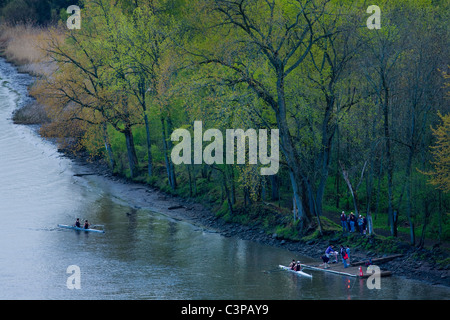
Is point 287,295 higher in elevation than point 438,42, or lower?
lower

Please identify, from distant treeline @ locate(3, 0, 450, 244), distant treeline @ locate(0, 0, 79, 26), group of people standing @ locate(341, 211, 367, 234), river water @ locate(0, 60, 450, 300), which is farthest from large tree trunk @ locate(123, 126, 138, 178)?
distant treeline @ locate(0, 0, 79, 26)

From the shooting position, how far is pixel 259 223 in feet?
143

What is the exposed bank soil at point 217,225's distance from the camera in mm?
32222

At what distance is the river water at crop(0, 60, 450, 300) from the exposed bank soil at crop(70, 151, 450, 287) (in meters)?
0.95

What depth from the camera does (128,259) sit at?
36.1 metres

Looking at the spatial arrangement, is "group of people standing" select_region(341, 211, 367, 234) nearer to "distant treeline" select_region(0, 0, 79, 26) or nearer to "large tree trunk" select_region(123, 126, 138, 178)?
"large tree trunk" select_region(123, 126, 138, 178)

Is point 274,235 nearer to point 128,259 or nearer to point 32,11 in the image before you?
point 128,259

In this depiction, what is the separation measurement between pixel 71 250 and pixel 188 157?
598 inches

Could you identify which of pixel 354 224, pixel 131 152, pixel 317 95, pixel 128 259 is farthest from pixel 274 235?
pixel 131 152

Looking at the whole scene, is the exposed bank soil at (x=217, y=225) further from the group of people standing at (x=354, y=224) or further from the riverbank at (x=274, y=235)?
the group of people standing at (x=354, y=224)

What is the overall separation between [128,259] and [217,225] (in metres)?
11.2

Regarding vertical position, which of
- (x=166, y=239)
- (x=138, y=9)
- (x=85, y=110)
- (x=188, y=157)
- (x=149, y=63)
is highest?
(x=138, y=9)

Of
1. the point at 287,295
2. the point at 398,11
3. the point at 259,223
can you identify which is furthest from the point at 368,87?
the point at 287,295

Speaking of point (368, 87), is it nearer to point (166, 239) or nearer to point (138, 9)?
point (166, 239)
